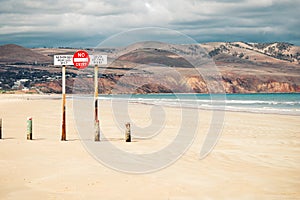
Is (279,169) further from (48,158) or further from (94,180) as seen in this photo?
(48,158)

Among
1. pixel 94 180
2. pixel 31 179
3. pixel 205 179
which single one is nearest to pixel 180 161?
pixel 205 179

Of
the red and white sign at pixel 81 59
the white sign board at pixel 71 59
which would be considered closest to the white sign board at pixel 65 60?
the white sign board at pixel 71 59

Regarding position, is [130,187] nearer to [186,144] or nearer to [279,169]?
[279,169]

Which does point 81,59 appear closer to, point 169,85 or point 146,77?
point 146,77

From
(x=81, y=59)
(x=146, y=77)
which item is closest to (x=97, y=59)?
(x=81, y=59)

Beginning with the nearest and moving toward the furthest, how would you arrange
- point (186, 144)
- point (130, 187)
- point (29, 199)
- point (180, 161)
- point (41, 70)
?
point (29, 199)
point (130, 187)
point (180, 161)
point (186, 144)
point (41, 70)

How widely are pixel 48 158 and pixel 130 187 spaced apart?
357cm

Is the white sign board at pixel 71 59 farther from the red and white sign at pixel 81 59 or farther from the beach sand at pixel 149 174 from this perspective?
the beach sand at pixel 149 174

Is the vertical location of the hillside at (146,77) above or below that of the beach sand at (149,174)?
above

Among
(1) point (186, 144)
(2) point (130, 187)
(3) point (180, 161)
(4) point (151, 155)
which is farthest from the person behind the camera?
(1) point (186, 144)

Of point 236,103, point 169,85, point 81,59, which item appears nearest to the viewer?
point 81,59

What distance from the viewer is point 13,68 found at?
164m

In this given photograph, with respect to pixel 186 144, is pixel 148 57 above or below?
above

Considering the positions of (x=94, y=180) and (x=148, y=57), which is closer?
(x=94, y=180)
